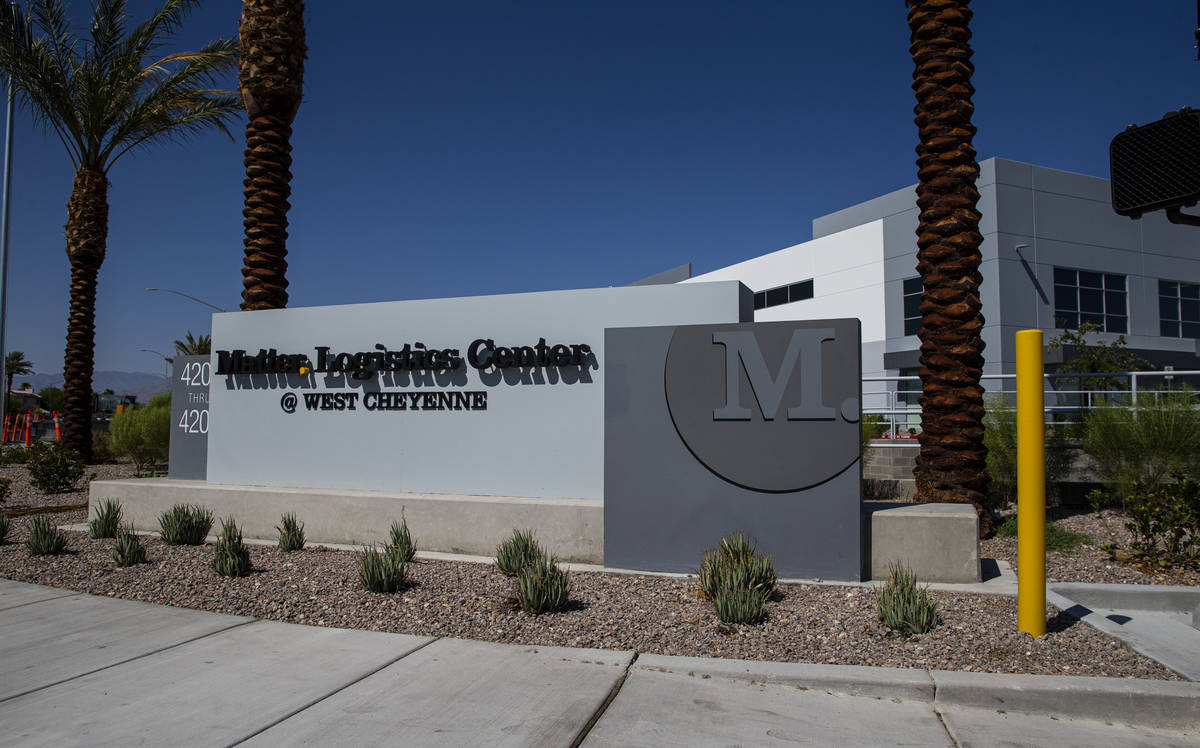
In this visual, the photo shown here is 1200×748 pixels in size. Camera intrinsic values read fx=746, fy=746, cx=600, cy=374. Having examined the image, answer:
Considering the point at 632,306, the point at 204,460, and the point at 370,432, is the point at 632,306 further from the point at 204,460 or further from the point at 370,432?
the point at 204,460

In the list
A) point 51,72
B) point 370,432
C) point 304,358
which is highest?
point 51,72

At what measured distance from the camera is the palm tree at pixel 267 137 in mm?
12242

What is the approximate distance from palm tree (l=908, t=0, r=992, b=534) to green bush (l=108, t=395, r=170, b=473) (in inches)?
691

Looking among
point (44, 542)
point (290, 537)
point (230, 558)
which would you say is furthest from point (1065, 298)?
point (44, 542)

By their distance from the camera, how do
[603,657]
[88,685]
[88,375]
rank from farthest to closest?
1. [88,375]
2. [603,657]
3. [88,685]

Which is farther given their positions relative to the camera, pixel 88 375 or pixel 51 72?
pixel 88 375

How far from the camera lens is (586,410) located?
9.27 meters

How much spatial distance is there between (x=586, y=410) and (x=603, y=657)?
4.18 m

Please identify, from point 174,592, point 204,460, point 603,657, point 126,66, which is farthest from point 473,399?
point 126,66

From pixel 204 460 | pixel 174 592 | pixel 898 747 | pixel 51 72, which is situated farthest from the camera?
pixel 51 72

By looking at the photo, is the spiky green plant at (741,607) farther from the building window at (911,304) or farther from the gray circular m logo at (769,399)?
the building window at (911,304)

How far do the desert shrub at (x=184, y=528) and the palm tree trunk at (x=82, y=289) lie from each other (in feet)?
42.4

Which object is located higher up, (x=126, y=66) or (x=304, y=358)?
(x=126, y=66)

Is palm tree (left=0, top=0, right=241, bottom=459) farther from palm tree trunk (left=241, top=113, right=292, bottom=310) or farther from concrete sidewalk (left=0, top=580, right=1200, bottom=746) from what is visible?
concrete sidewalk (left=0, top=580, right=1200, bottom=746)
